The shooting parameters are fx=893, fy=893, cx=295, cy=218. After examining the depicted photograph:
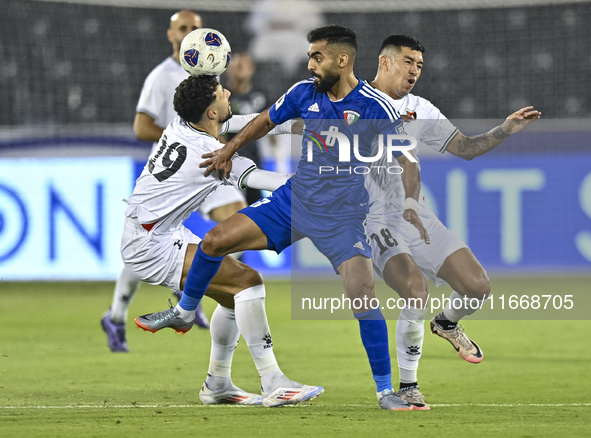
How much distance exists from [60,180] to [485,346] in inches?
215

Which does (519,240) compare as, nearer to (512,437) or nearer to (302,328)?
(302,328)

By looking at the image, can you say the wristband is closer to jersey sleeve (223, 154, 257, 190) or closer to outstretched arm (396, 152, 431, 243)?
outstretched arm (396, 152, 431, 243)

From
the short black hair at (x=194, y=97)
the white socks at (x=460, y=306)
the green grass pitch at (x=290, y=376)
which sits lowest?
the green grass pitch at (x=290, y=376)

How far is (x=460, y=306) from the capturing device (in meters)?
5.02

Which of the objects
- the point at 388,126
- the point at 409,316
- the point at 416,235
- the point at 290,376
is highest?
the point at 388,126

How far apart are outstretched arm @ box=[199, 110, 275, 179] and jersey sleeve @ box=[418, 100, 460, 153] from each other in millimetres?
1005

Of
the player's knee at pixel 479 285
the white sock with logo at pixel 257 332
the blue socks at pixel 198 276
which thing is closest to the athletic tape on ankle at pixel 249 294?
the white sock with logo at pixel 257 332

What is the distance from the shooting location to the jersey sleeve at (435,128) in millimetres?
5195

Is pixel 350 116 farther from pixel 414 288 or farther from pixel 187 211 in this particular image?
pixel 187 211

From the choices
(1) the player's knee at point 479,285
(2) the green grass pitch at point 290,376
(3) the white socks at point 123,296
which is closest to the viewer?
(2) the green grass pitch at point 290,376

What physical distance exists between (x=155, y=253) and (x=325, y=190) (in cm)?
99

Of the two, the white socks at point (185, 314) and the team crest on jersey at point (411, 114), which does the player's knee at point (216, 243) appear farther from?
the team crest on jersey at point (411, 114)

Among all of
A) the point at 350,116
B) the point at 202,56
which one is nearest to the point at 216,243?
the point at 350,116

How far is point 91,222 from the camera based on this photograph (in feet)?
33.0
